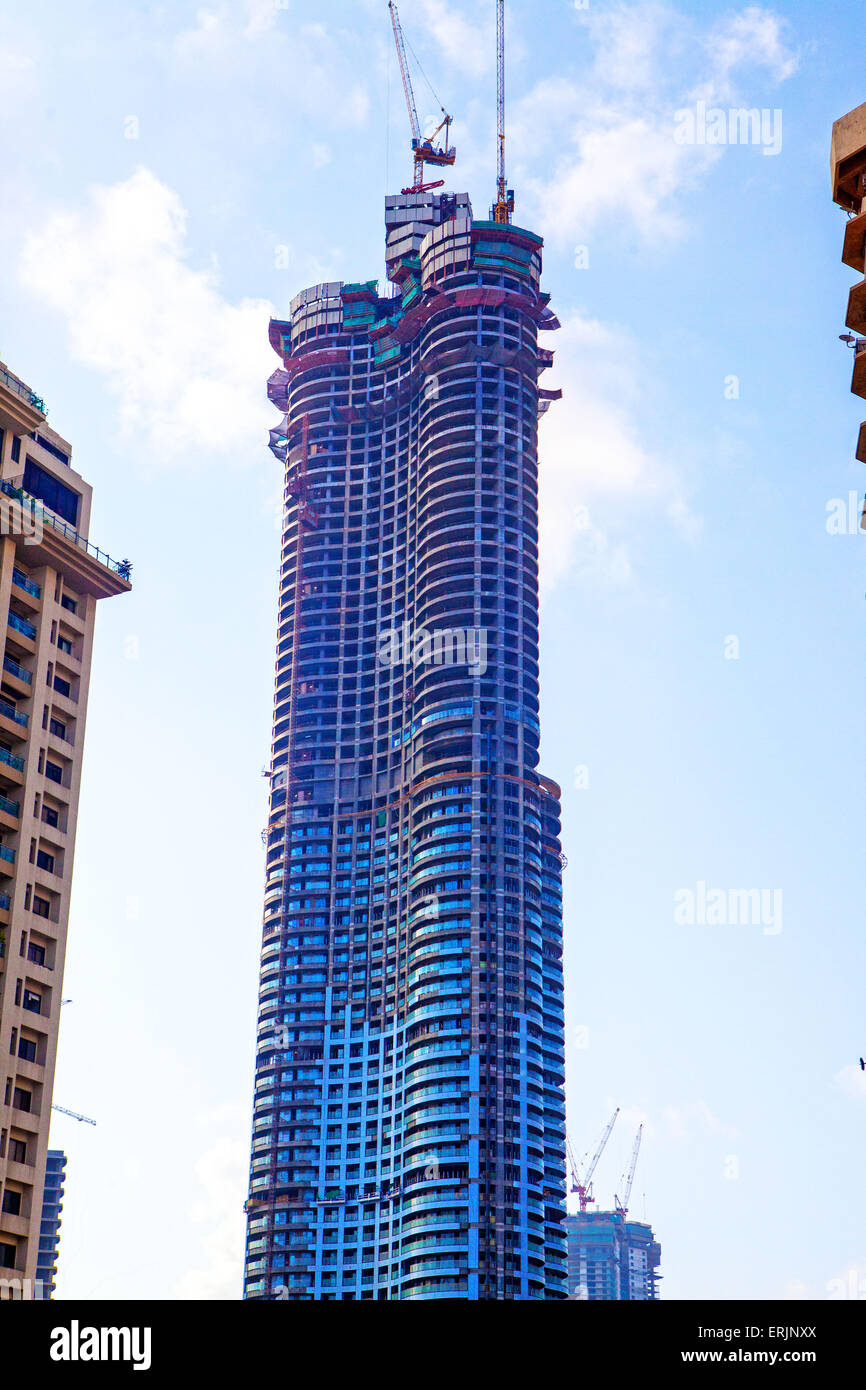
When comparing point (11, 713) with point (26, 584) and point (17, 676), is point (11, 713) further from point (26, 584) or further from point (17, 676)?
point (26, 584)

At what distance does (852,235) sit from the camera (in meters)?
57.1

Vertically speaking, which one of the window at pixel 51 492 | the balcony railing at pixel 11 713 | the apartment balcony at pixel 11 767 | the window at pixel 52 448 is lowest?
the apartment balcony at pixel 11 767

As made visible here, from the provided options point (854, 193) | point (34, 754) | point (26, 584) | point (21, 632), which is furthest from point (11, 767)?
point (854, 193)

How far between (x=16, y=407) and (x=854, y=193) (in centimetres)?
5202

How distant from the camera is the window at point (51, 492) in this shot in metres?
97.8

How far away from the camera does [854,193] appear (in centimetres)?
5738

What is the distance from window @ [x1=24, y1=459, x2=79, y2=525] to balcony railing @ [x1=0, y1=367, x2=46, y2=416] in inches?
137

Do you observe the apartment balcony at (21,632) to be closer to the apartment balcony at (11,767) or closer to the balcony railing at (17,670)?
the balcony railing at (17,670)

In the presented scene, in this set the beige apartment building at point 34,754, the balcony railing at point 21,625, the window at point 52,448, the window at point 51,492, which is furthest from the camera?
A: the window at point 52,448

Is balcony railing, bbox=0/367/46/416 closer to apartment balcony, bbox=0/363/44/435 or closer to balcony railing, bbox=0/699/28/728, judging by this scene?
apartment balcony, bbox=0/363/44/435

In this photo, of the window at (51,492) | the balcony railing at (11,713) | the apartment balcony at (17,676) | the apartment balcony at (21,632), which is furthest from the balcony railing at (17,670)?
the window at (51,492)

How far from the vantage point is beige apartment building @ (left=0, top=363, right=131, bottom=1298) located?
8500cm
